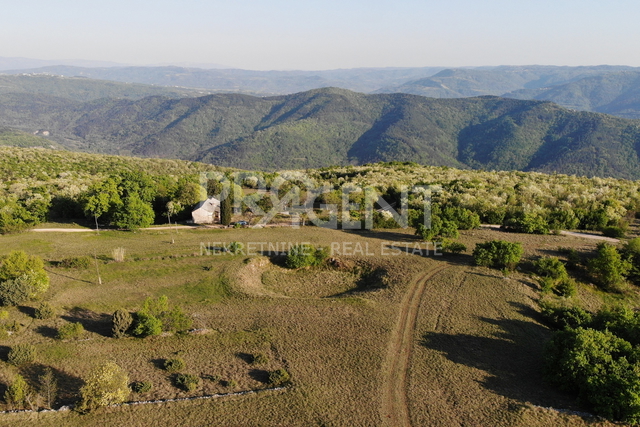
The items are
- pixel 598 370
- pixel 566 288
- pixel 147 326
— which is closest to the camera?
pixel 598 370

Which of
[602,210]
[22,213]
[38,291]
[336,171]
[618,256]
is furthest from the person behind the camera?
[336,171]

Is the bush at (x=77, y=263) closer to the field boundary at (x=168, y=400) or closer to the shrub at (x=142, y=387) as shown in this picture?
the field boundary at (x=168, y=400)

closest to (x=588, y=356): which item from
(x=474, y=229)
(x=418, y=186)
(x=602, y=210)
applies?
(x=474, y=229)

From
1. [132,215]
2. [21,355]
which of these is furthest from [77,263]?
[21,355]

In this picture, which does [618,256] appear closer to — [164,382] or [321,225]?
[321,225]

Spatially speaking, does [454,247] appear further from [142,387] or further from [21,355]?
[21,355]
